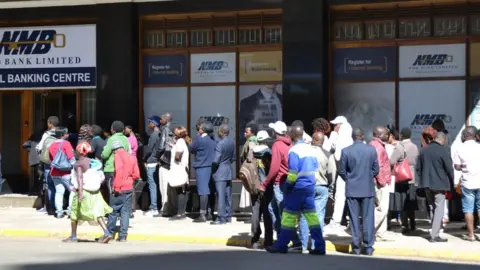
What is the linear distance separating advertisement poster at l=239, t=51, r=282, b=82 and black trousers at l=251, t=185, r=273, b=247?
5.93 meters

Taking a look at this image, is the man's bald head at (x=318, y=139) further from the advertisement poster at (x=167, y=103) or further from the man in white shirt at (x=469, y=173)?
the advertisement poster at (x=167, y=103)

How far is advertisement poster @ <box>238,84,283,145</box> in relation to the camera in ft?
66.3

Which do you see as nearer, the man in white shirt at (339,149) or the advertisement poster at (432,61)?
the man in white shirt at (339,149)

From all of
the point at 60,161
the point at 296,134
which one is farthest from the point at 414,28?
the point at 60,161

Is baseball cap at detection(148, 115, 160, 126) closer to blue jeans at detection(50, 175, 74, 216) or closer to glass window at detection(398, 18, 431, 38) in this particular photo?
blue jeans at detection(50, 175, 74, 216)

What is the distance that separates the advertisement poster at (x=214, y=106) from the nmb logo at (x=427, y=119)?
160 inches

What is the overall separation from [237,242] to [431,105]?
592 cm

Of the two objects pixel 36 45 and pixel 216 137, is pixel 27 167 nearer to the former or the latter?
pixel 36 45

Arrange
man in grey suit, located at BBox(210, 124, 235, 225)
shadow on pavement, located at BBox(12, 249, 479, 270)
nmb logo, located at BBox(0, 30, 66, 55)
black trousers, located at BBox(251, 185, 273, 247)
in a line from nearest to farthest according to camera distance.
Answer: shadow on pavement, located at BBox(12, 249, 479, 270) < black trousers, located at BBox(251, 185, 273, 247) < man in grey suit, located at BBox(210, 124, 235, 225) < nmb logo, located at BBox(0, 30, 66, 55)

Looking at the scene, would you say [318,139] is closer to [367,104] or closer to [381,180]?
[381,180]

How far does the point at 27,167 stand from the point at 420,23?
10.1 metres

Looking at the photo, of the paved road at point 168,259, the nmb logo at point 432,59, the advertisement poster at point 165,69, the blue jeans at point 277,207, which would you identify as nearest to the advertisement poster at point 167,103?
the advertisement poster at point 165,69

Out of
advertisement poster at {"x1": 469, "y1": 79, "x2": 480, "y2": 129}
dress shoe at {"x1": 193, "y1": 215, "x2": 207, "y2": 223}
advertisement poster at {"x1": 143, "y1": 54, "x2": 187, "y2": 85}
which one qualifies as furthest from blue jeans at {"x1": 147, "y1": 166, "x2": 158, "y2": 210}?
advertisement poster at {"x1": 469, "y1": 79, "x2": 480, "y2": 129}

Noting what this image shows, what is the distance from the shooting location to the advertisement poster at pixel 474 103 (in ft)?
61.4
